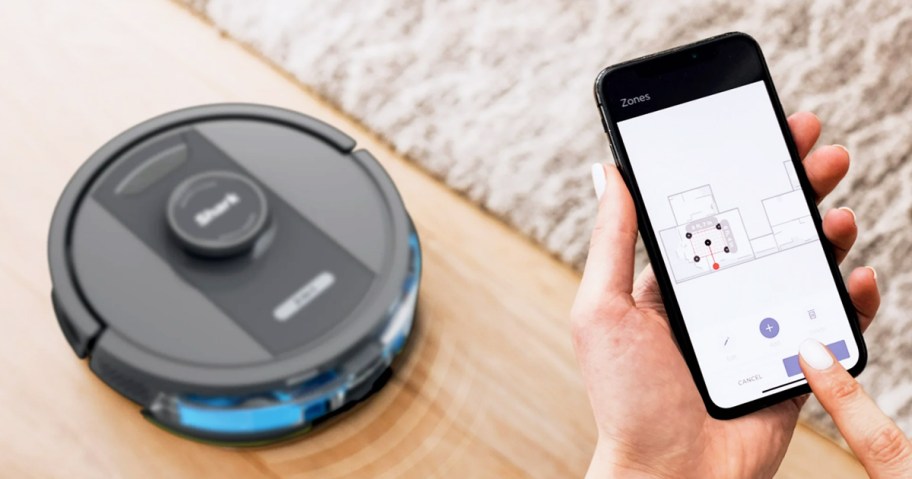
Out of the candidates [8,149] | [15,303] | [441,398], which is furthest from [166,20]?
[441,398]

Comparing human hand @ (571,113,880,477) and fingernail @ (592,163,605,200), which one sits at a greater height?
fingernail @ (592,163,605,200)

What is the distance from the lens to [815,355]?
63 centimetres

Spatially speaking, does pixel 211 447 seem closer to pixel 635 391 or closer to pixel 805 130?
pixel 635 391

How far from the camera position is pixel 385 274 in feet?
2.10

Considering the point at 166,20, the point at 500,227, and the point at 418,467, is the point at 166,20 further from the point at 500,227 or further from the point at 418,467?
the point at 418,467

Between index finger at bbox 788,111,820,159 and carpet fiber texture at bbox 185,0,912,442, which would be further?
carpet fiber texture at bbox 185,0,912,442

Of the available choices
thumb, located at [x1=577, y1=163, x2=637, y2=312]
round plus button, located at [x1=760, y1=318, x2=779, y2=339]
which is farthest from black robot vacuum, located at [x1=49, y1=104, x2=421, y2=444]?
round plus button, located at [x1=760, y1=318, x2=779, y2=339]

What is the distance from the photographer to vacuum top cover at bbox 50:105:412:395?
604 mm

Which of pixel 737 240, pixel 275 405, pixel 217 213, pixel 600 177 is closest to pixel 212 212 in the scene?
pixel 217 213

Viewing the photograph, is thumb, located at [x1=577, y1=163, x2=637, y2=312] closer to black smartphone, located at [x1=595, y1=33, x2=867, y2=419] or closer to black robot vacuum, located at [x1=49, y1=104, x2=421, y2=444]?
black smartphone, located at [x1=595, y1=33, x2=867, y2=419]

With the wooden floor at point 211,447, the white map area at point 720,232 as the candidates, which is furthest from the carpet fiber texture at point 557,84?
the white map area at point 720,232

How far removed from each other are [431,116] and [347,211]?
191 millimetres

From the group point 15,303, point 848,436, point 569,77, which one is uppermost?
point 15,303

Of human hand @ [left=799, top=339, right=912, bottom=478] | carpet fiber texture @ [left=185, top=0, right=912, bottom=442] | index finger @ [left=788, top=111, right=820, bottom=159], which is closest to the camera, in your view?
human hand @ [left=799, top=339, right=912, bottom=478]
